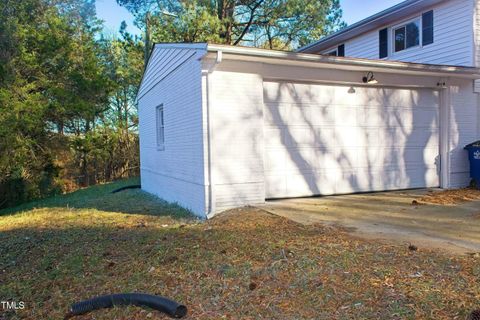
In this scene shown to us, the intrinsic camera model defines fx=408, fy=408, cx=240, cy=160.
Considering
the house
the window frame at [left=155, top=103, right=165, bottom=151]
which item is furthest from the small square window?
the house

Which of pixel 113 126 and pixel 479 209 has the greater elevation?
pixel 113 126

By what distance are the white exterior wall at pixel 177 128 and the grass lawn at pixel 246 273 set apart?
5.76 ft

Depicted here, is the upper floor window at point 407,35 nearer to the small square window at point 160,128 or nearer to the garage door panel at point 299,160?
the garage door panel at point 299,160

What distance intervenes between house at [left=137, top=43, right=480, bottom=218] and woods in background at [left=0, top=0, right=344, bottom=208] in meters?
9.22

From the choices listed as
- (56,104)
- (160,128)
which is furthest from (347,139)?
(56,104)

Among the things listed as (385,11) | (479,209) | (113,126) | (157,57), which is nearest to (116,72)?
(113,126)

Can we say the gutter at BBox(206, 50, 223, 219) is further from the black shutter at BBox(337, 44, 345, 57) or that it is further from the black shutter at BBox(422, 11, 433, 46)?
the black shutter at BBox(337, 44, 345, 57)

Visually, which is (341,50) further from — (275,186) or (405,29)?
(275,186)

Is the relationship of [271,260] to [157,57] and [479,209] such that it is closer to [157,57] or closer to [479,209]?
[479,209]

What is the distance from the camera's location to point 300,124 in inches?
325

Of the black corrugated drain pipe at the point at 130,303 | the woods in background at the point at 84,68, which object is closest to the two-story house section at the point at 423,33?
the woods in background at the point at 84,68

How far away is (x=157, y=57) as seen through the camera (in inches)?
406

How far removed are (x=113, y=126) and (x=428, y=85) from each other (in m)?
17.9

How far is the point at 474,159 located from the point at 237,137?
5827 millimetres
